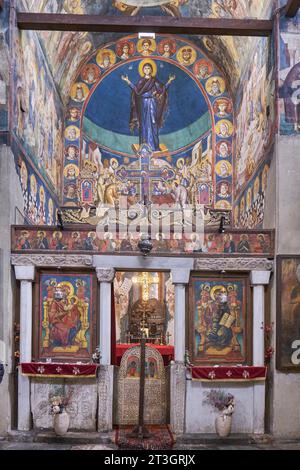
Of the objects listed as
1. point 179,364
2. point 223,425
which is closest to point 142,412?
point 179,364

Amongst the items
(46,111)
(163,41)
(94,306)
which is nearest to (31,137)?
(46,111)

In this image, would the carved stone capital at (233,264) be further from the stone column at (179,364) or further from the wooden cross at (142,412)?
the wooden cross at (142,412)

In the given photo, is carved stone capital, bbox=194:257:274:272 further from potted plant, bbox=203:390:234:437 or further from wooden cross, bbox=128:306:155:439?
potted plant, bbox=203:390:234:437

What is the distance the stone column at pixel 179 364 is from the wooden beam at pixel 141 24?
5.24 meters

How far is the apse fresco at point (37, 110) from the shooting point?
12.9 meters

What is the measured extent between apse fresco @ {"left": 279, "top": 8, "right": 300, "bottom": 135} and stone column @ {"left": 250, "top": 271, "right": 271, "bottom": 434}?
3.09 metres

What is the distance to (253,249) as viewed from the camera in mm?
12453

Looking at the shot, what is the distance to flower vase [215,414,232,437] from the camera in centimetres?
1180

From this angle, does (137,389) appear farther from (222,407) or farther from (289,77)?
(289,77)

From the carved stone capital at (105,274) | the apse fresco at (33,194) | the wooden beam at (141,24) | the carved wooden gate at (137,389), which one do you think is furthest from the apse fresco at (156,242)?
the wooden beam at (141,24)

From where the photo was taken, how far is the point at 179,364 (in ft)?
40.4

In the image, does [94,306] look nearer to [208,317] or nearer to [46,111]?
[208,317]

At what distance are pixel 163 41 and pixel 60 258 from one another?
34.6 feet

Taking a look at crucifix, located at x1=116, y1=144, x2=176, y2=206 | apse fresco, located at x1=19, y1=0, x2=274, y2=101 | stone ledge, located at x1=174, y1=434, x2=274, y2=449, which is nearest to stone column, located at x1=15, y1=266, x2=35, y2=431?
stone ledge, located at x1=174, y1=434, x2=274, y2=449
